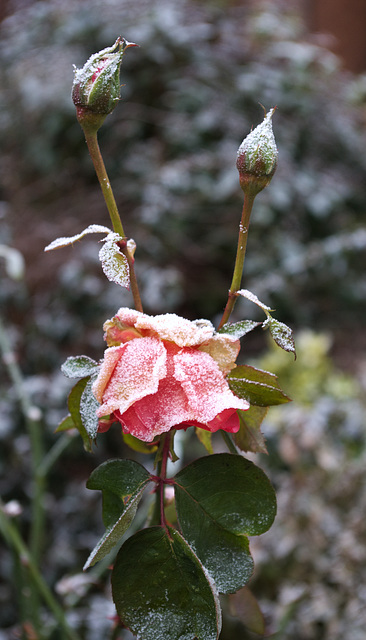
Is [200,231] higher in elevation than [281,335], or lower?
lower

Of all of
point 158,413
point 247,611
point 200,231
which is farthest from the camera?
point 200,231

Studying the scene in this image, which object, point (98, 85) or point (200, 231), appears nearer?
point (98, 85)

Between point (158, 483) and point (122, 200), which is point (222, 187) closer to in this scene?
point (122, 200)

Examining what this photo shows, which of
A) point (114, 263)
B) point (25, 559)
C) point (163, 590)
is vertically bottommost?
point (25, 559)

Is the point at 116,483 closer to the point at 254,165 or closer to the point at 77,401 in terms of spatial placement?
the point at 77,401

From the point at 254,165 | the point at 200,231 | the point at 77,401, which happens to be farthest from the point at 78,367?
the point at 200,231

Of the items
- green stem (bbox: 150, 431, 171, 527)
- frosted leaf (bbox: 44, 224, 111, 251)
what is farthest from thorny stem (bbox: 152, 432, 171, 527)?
frosted leaf (bbox: 44, 224, 111, 251)

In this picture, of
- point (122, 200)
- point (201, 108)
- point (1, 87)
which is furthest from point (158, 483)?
point (1, 87)

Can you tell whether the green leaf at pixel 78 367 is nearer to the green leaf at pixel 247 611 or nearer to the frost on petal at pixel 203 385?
the frost on petal at pixel 203 385
